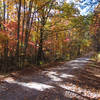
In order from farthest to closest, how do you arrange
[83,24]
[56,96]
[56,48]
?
[56,48], [83,24], [56,96]

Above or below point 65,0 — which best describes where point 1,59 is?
below

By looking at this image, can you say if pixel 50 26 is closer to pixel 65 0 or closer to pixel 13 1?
pixel 65 0

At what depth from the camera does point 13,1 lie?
972 cm

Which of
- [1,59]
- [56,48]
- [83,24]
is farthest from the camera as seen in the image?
[56,48]

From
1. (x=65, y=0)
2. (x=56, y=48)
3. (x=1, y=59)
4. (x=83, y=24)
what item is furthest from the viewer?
(x=56, y=48)

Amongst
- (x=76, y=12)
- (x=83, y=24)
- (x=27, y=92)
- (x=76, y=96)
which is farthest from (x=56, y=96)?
(x=76, y=12)

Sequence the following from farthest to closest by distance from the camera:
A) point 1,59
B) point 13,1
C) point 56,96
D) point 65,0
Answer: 1. point 1,59
2. point 65,0
3. point 13,1
4. point 56,96

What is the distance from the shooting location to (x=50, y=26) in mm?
12492

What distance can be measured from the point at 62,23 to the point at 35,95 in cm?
966

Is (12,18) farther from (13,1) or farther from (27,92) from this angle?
(27,92)

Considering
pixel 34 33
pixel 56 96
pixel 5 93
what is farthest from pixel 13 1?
pixel 56 96

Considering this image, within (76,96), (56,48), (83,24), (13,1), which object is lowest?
(76,96)

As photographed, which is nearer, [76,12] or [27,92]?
[27,92]

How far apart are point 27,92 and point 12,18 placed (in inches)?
347
